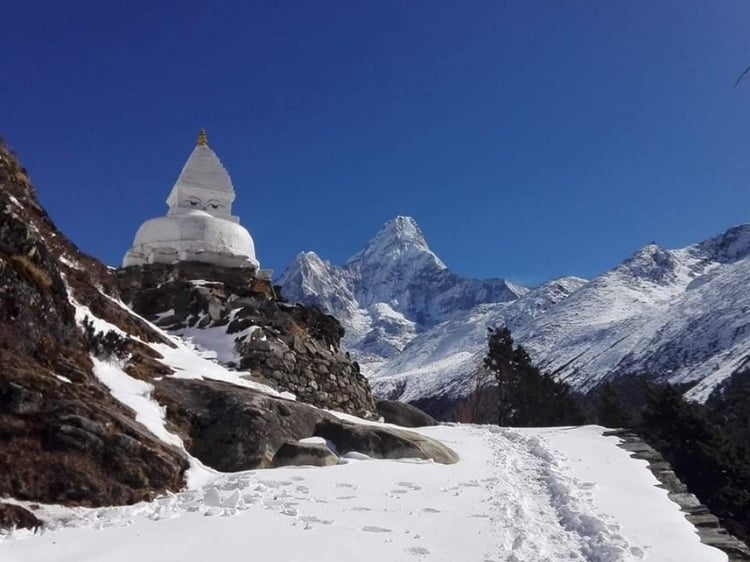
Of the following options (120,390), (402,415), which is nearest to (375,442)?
(120,390)

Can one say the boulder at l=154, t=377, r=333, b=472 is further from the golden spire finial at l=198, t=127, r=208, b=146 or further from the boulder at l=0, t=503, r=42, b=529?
the golden spire finial at l=198, t=127, r=208, b=146

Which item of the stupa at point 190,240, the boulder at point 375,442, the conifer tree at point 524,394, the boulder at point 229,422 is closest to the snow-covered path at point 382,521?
the boulder at point 375,442

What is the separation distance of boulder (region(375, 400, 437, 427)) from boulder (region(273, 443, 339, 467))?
12737 mm

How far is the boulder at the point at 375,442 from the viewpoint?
1527cm

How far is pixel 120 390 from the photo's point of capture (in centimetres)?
1305

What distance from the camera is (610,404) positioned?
45.5 m

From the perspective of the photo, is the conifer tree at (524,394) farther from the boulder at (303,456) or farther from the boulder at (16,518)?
the boulder at (16,518)

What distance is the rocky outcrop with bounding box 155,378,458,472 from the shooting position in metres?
13.4

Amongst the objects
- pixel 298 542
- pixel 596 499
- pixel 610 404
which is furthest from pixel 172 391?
pixel 610 404

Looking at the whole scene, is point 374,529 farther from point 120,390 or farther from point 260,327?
point 260,327

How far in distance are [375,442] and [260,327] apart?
26.8 feet

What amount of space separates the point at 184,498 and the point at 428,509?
152 inches

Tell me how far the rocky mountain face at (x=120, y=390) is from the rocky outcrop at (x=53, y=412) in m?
0.02

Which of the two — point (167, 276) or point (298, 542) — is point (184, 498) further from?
point (167, 276)
